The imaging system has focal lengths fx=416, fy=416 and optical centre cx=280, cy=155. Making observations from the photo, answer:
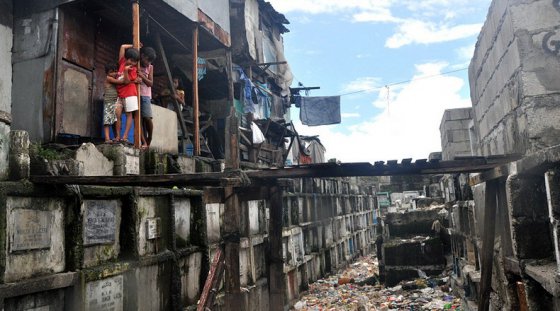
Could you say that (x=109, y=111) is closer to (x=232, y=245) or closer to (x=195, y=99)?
(x=195, y=99)

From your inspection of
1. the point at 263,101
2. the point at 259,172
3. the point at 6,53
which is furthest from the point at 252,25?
the point at 259,172

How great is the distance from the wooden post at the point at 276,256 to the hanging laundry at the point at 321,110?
12750 millimetres

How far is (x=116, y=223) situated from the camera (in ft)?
16.0

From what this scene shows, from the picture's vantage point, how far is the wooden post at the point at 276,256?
18.6 feet

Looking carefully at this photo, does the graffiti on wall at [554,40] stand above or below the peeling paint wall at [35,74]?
below

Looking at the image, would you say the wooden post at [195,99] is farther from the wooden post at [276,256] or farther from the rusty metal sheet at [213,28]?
the wooden post at [276,256]

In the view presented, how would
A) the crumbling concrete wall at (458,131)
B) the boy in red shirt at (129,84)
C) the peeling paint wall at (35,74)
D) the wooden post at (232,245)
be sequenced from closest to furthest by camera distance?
the wooden post at (232,245), the boy in red shirt at (129,84), the peeling paint wall at (35,74), the crumbling concrete wall at (458,131)

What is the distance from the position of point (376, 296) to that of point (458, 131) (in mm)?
4640

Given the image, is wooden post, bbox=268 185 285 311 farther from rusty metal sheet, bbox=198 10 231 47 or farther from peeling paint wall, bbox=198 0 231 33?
peeling paint wall, bbox=198 0 231 33

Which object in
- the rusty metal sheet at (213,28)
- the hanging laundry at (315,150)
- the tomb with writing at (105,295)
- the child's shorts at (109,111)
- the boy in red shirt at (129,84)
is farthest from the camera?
the hanging laundry at (315,150)

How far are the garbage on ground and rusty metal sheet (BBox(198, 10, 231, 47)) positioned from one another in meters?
6.66

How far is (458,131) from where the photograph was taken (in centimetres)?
925

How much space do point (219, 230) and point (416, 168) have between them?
419 cm

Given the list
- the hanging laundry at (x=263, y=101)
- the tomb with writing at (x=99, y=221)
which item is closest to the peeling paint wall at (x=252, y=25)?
the hanging laundry at (x=263, y=101)
